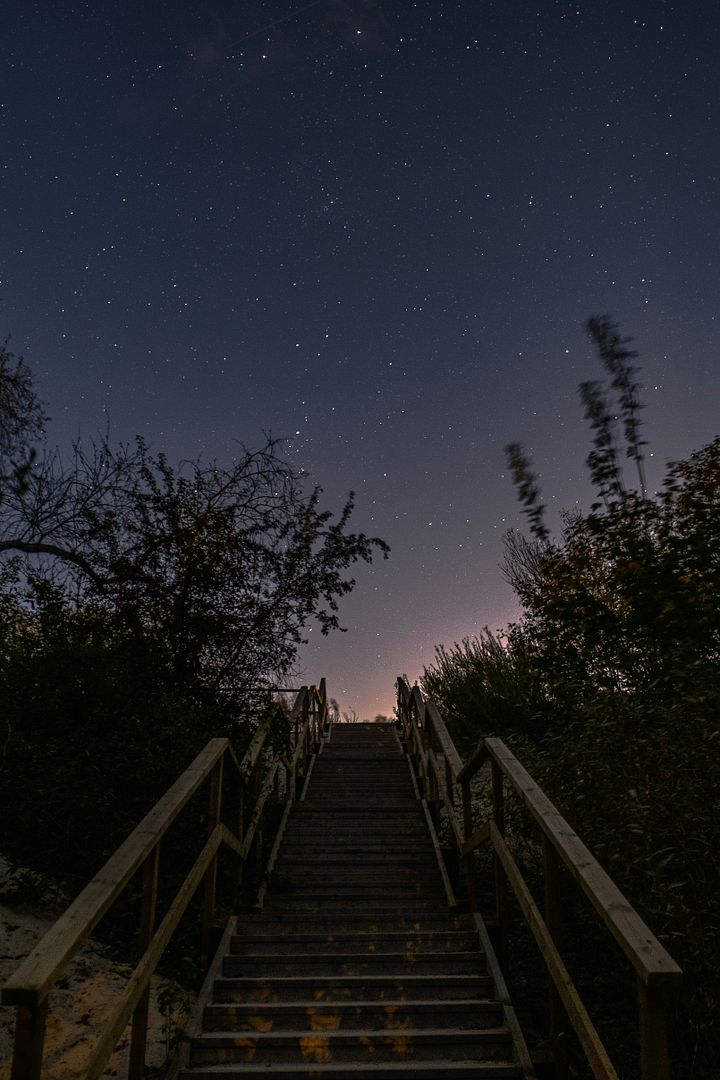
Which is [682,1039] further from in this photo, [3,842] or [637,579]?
[3,842]

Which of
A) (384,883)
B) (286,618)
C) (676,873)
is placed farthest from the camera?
(286,618)

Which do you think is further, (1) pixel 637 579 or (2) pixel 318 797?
(2) pixel 318 797

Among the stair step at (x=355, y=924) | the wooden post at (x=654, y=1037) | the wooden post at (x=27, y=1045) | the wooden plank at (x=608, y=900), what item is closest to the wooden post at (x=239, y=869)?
the stair step at (x=355, y=924)

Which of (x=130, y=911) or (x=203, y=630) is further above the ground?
(x=203, y=630)

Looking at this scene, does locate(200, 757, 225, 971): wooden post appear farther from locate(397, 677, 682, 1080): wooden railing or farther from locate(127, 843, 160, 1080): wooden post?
locate(397, 677, 682, 1080): wooden railing

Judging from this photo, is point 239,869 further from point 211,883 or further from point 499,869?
point 499,869

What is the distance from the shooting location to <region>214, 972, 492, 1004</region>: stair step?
3551 mm

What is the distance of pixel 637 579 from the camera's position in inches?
232

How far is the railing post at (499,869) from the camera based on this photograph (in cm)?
384

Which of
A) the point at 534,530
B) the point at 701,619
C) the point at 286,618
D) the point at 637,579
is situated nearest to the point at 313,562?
the point at 286,618

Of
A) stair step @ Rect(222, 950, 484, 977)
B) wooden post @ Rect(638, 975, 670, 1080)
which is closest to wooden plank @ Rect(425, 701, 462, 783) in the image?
stair step @ Rect(222, 950, 484, 977)

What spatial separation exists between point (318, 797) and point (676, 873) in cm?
484

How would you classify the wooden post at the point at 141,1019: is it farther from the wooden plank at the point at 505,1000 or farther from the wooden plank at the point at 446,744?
the wooden plank at the point at 446,744

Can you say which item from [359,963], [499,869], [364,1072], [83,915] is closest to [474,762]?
[499,869]
